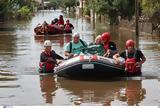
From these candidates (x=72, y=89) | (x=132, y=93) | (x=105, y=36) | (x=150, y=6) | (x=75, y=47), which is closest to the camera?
(x=132, y=93)

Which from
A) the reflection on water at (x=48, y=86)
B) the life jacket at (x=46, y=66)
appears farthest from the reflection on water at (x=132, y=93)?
the life jacket at (x=46, y=66)

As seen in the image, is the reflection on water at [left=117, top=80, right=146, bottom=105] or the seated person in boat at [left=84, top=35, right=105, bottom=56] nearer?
the reflection on water at [left=117, top=80, right=146, bottom=105]

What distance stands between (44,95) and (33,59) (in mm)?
7558

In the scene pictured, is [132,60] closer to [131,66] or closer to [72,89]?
[131,66]

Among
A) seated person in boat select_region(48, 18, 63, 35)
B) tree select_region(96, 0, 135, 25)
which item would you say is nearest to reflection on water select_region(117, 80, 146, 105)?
seated person in boat select_region(48, 18, 63, 35)

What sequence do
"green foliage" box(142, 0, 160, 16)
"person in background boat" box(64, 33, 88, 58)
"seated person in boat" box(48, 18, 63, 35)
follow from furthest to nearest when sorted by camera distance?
1. "green foliage" box(142, 0, 160, 16)
2. "seated person in boat" box(48, 18, 63, 35)
3. "person in background boat" box(64, 33, 88, 58)

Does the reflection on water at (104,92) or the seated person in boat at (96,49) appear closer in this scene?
the reflection on water at (104,92)

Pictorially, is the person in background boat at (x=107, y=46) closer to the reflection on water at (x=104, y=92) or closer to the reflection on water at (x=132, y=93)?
the reflection on water at (x=104, y=92)

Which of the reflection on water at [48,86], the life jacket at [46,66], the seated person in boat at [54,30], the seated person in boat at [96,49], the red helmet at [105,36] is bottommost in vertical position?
the seated person in boat at [54,30]

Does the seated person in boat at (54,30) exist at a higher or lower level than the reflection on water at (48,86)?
lower

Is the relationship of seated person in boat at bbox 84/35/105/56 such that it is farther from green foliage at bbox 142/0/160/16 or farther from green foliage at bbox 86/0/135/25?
green foliage at bbox 86/0/135/25

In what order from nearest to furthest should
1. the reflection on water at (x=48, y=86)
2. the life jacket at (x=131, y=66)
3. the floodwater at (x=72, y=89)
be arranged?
1. the floodwater at (x=72, y=89)
2. the reflection on water at (x=48, y=86)
3. the life jacket at (x=131, y=66)

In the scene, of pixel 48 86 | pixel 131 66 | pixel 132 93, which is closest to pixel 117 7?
pixel 131 66

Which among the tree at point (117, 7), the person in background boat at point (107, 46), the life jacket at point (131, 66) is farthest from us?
the tree at point (117, 7)
